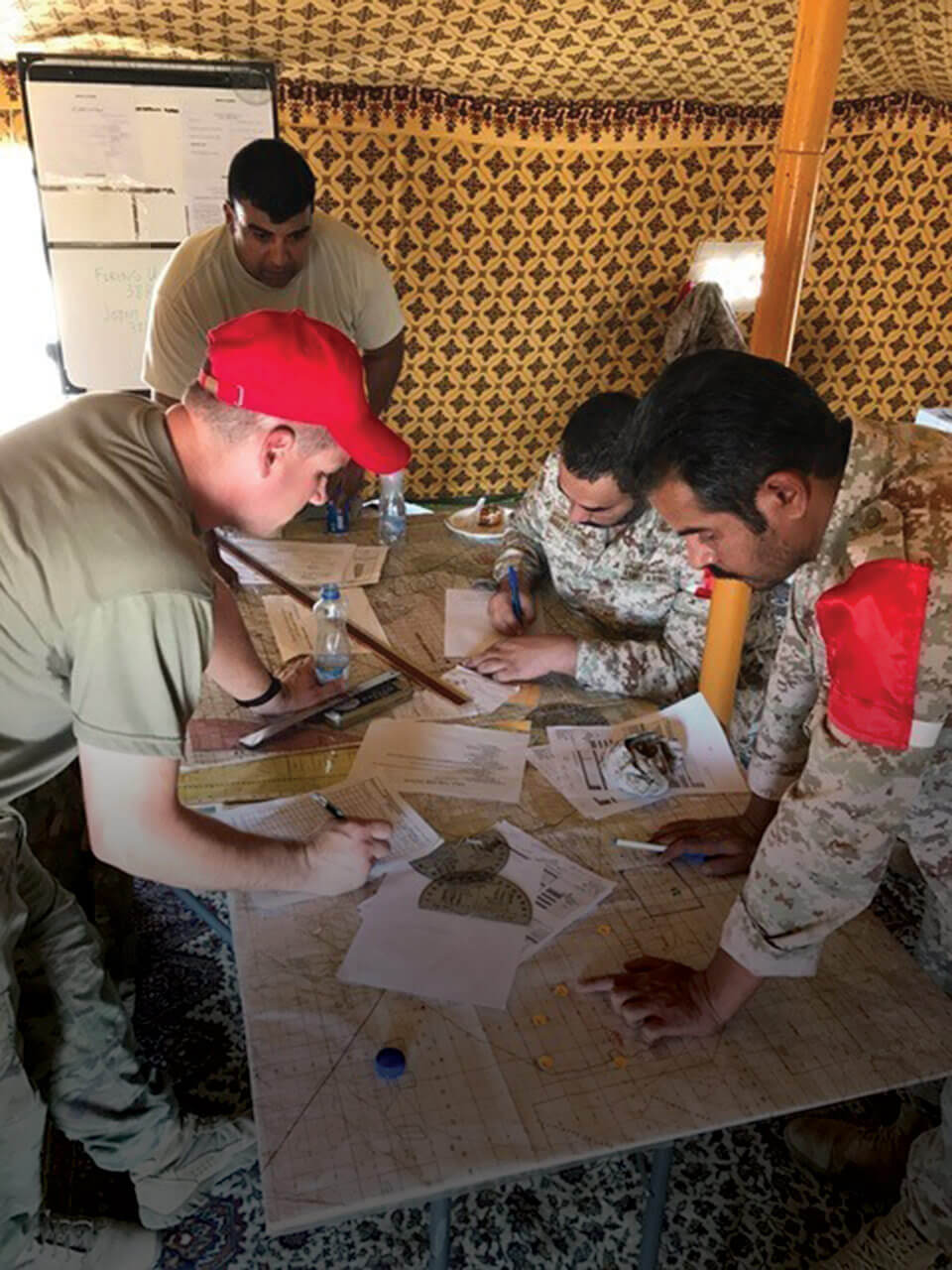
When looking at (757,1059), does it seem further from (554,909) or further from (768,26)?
(768,26)

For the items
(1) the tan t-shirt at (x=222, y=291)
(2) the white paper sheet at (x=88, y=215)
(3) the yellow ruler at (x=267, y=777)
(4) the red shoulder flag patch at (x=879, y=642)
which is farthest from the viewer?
(2) the white paper sheet at (x=88, y=215)

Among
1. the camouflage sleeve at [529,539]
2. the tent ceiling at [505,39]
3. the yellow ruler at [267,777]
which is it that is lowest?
the yellow ruler at [267,777]

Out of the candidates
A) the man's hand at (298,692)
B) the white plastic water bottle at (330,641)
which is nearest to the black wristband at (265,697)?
the man's hand at (298,692)

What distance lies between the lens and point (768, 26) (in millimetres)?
2760

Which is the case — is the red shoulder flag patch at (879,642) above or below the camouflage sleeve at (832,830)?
above

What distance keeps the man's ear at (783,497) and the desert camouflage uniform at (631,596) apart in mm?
883

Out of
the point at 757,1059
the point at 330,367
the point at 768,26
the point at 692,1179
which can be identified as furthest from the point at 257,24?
the point at 692,1179

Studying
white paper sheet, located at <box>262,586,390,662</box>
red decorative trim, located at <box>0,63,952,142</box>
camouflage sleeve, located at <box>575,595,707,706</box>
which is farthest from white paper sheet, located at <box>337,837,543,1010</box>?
red decorative trim, located at <box>0,63,952,142</box>

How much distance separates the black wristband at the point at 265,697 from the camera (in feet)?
6.05

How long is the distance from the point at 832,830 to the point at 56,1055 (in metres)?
1.29

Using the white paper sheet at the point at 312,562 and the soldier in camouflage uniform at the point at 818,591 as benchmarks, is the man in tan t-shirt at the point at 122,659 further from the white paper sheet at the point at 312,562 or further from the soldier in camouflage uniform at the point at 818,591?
the white paper sheet at the point at 312,562

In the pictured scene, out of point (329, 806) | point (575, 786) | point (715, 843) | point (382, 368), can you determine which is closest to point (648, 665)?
point (575, 786)

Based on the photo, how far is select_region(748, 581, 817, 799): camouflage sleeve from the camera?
155cm

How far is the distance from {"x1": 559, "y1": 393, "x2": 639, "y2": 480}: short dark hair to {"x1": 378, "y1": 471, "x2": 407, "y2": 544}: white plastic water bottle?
0.74m
